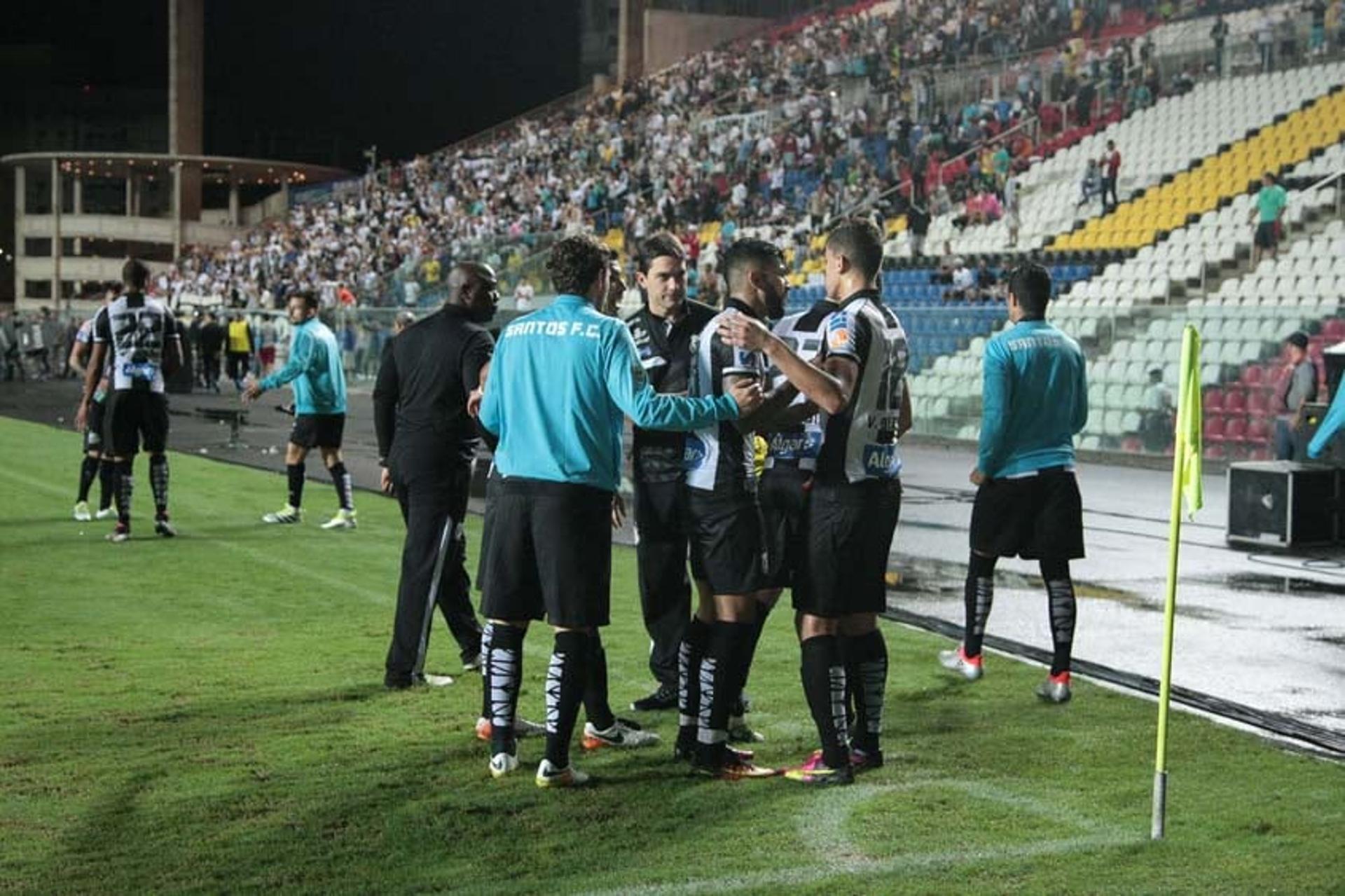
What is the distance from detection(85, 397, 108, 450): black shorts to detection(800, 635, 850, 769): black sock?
815 cm

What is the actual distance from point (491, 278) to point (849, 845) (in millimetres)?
3440

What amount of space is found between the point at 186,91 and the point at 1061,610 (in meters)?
68.2

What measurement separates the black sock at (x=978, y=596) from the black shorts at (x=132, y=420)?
648 centimetres

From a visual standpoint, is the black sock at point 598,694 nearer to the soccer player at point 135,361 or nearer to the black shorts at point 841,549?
the black shorts at point 841,549

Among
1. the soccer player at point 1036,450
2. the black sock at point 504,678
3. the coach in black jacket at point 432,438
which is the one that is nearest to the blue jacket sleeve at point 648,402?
the black sock at point 504,678

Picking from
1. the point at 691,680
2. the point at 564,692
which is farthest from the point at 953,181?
the point at 564,692

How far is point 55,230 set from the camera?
71.2 meters

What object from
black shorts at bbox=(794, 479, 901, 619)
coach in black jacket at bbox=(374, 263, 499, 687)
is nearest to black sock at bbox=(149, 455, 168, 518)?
coach in black jacket at bbox=(374, 263, 499, 687)

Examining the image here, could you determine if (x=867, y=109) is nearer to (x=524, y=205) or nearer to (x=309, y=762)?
(x=524, y=205)

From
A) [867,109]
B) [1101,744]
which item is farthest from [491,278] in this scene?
[867,109]

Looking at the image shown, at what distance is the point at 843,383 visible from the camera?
5.78m

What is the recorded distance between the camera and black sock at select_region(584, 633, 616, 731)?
6.62 metres

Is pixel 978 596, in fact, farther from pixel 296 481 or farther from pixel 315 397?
→ pixel 296 481

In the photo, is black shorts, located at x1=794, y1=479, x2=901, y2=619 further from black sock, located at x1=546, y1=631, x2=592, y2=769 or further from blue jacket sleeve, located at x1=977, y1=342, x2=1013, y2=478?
blue jacket sleeve, located at x1=977, y1=342, x2=1013, y2=478
